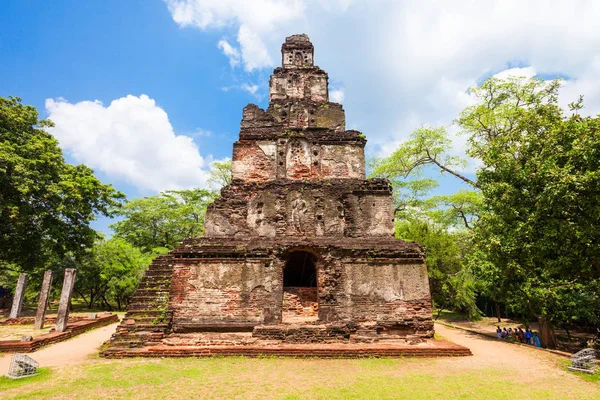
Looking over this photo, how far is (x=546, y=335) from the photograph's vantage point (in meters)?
13.9

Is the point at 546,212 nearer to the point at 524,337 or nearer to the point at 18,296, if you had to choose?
the point at 524,337

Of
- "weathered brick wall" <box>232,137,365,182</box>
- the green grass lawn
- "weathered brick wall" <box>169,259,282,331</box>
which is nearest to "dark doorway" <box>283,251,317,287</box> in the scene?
"weathered brick wall" <box>232,137,365,182</box>

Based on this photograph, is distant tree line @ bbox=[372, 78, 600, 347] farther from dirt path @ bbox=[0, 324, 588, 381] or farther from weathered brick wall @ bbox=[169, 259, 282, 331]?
weathered brick wall @ bbox=[169, 259, 282, 331]

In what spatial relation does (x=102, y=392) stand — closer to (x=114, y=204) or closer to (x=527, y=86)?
(x=114, y=204)

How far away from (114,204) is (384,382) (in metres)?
20.2

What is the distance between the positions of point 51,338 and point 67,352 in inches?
84.6

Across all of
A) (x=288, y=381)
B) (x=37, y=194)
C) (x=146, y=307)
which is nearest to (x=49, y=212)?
(x=37, y=194)

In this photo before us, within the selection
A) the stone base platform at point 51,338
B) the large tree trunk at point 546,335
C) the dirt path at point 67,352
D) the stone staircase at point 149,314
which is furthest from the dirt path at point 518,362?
the stone base platform at point 51,338

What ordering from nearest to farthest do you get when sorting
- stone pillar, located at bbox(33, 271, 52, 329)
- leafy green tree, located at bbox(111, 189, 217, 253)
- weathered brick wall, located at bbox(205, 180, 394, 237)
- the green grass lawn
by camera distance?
the green grass lawn
weathered brick wall, located at bbox(205, 180, 394, 237)
stone pillar, located at bbox(33, 271, 52, 329)
leafy green tree, located at bbox(111, 189, 217, 253)

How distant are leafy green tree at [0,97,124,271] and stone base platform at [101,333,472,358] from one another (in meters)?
12.3

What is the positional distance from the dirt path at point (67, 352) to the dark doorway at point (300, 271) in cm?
839

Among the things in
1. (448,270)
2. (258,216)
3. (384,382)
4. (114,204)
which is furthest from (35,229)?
(448,270)

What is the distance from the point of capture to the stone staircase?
9.88 metres

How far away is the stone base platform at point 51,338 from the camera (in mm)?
10516
